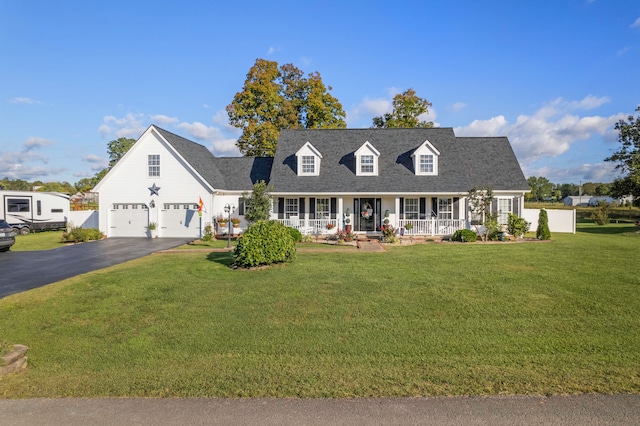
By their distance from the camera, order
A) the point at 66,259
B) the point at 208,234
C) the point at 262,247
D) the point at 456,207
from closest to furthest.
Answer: the point at 262,247 → the point at 66,259 → the point at 208,234 → the point at 456,207

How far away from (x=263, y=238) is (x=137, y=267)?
15.8ft

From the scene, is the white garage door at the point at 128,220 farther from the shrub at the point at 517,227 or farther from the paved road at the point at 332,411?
the shrub at the point at 517,227

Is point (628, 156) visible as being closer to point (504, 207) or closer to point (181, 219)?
point (504, 207)

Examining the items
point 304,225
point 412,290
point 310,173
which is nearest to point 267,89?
point 310,173

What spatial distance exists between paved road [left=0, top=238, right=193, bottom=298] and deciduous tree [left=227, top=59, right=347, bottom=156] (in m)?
13.1

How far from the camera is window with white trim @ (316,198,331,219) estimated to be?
22906 millimetres

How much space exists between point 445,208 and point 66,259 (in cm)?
1957

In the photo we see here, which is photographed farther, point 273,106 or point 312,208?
point 273,106

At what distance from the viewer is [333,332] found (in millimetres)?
6746

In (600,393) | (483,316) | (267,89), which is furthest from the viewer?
(267,89)

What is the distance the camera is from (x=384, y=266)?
12453 mm

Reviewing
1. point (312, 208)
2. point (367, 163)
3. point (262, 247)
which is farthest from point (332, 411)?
point (367, 163)

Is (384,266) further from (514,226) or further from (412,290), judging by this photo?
(514,226)

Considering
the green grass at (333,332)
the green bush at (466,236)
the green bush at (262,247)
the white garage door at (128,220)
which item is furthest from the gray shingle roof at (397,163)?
the green grass at (333,332)
